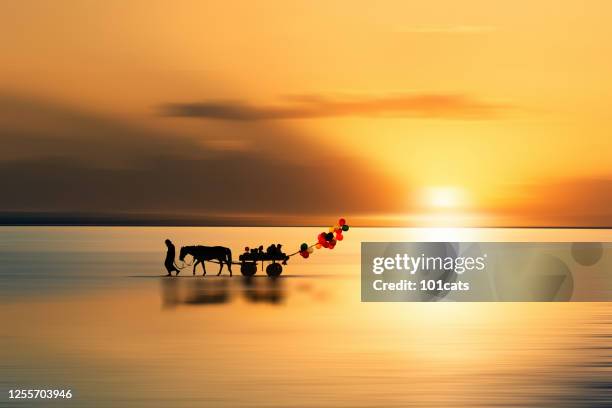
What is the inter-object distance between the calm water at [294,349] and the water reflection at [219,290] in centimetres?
12

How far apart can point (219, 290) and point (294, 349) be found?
13057 mm

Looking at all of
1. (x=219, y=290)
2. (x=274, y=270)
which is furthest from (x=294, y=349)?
(x=274, y=270)

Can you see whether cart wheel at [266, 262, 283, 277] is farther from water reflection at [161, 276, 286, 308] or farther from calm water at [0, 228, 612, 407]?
calm water at [0, 228, 612, 407]

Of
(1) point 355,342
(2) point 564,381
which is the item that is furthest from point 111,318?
(2) point 564,381

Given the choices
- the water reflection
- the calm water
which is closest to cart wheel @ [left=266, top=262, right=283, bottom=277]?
the water reflection

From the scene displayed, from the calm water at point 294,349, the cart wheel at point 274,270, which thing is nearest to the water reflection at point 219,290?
the calm water at point 294,349

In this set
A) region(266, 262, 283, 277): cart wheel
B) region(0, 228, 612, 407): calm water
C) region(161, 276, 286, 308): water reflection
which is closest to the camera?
region(0, 228, 612, 407): calm water

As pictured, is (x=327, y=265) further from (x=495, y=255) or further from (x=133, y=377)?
(x=133, y=377)

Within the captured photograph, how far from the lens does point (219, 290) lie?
3175cm

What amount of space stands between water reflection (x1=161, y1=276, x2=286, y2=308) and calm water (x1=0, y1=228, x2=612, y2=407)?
122mm

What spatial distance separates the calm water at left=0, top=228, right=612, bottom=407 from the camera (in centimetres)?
1486

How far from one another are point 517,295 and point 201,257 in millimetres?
12213

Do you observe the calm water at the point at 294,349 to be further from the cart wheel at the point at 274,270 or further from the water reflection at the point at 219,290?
the cart wheel at the point at 274,270

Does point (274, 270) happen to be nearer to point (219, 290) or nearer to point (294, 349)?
point (219, 290)
